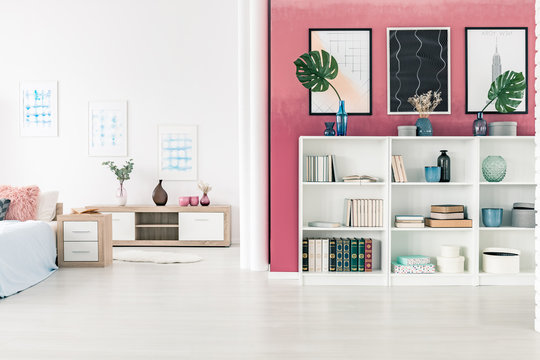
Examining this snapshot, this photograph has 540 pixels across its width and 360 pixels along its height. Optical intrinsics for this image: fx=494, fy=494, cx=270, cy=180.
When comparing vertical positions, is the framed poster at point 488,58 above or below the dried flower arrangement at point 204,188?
above

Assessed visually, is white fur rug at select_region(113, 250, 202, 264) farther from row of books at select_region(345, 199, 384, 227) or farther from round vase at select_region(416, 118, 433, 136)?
round vase at select_region(416, 118, 433, 136)

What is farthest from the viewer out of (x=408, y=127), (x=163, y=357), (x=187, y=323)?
(x=408, y=127)

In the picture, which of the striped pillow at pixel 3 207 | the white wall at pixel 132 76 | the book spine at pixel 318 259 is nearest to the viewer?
the book spine at pixel 318 259

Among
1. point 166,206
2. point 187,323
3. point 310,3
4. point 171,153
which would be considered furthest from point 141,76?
point 187,323

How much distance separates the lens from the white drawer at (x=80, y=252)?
535 cm

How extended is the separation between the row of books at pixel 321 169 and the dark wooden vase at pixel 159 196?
3.04m

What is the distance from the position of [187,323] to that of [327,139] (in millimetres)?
2183

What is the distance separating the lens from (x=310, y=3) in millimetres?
4633

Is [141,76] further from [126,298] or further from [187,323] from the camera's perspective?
[187,323]

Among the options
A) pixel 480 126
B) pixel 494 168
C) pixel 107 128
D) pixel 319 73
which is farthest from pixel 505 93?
pixel 107 128

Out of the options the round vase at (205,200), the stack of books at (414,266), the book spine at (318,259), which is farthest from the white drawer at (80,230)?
the stack of books at (414,266)

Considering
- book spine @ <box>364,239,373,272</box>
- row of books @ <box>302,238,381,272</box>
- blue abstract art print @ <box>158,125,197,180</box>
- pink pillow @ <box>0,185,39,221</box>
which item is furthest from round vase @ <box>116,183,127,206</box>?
book spine @ <box>364,239,373,272</box>

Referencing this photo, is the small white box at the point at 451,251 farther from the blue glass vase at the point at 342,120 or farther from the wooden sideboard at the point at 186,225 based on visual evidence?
the wooden sideboard at the point at 186,225

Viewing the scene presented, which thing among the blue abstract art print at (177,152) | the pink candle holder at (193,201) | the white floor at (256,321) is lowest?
the white floor at (256,321)
